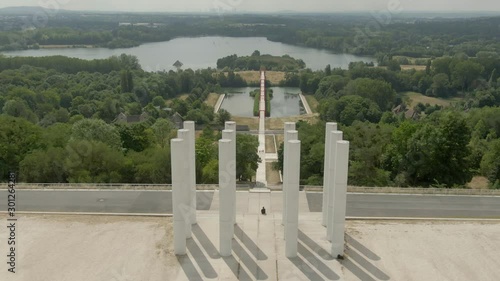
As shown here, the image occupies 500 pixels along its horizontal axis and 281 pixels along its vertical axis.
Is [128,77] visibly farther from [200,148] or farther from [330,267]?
[330,267]

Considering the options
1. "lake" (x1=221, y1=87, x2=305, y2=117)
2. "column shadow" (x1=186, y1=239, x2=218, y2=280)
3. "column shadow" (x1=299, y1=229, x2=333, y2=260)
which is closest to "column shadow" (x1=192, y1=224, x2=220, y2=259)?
"column shadow" (x1=186, y1=239, x2=218, y2=280)

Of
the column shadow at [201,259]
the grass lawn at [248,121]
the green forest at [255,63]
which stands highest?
the green forest at [255,63]

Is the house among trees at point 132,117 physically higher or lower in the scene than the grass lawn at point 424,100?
higher

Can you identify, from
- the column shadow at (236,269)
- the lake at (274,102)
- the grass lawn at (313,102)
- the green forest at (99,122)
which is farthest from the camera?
the grass lawn at (313,102)

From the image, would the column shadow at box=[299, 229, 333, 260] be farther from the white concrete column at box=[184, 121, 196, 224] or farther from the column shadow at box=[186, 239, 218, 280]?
the white concrete column at box=[184, 121, 196, 224]

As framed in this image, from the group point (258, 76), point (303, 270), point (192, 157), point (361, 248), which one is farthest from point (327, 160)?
point (258, 76)

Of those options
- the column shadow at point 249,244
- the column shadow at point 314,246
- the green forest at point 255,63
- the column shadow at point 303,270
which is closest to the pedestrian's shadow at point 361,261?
the column shadow at point 314,246

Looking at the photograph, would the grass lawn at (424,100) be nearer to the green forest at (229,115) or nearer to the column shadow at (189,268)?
the green forest at (229,115)
